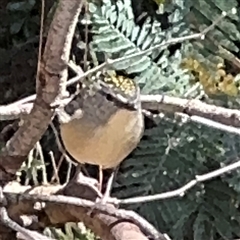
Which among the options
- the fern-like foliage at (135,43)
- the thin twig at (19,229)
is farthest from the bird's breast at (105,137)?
the fern-like foliage at (135,43)

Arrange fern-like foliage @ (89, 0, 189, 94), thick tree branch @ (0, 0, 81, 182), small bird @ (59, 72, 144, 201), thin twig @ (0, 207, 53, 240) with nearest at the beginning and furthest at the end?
thick tree branch @ (0, 0, 81, 182) → thin twig @ (0, 207, 53, 240) → small bird @ (59, 72, 144, 201) → fern-like foliage @ (89, 0, 189, 94)

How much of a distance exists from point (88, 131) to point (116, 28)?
0.29m

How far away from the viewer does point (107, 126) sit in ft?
2.36

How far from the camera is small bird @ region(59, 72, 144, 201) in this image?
0.71 metres

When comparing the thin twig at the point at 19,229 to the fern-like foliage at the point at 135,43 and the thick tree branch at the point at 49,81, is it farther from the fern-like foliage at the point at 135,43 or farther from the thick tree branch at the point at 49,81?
the fern-like foliage at the point at 135,43

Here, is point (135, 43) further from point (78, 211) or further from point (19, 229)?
point (19, 229)

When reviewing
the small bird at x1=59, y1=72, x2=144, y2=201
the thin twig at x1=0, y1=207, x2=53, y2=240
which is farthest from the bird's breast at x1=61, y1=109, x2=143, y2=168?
the thin twig at x1=0, y1=207, x2=53, y2=240

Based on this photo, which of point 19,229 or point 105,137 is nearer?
point 19,229

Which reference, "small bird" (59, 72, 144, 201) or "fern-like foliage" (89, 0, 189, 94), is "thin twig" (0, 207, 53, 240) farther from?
"fern-like foliage" (89, 0, 189, 94)

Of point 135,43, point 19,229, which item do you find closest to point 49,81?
point 19,229

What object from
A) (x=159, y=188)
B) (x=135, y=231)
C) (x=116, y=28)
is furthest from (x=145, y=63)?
(x=135, y=231)

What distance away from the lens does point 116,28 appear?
0.97 metres

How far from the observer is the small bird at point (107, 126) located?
2.32 ft

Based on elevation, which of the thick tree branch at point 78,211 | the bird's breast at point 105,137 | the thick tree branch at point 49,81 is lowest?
the thick tree branch at point 78,211
